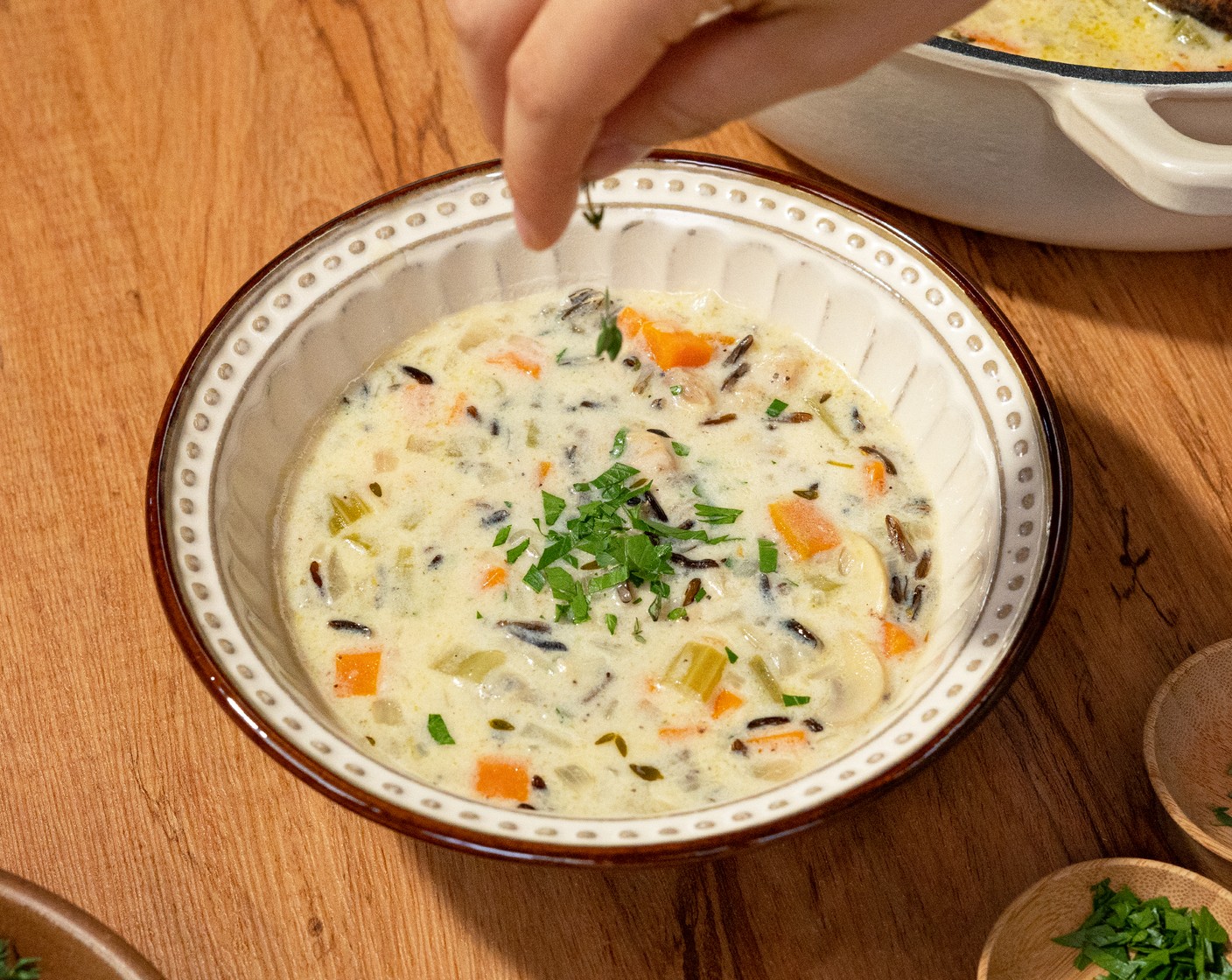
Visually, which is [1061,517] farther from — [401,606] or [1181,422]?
[401,606]

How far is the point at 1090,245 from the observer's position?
2.30m

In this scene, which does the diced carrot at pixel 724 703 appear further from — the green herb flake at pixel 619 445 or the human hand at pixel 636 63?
the human hand at pixel 636 63

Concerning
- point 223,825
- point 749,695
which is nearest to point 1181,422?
point 749,695

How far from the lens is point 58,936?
1.58 m

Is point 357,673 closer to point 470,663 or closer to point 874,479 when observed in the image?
point 470,663

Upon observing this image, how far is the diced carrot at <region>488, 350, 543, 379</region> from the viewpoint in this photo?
222cm

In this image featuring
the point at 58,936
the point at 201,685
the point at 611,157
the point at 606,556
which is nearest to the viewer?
the point at 611,157

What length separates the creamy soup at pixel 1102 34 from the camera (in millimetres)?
2490

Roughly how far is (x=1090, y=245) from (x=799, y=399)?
0.63 metres

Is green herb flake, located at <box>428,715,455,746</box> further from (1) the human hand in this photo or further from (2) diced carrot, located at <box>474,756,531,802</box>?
(1) the human hand

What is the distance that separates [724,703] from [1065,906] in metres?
0.54

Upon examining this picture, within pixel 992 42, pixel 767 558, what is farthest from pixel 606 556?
pixel 992 42

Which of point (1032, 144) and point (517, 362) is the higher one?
point (1032, 144)

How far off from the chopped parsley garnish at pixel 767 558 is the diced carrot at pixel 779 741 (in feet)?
0.89
